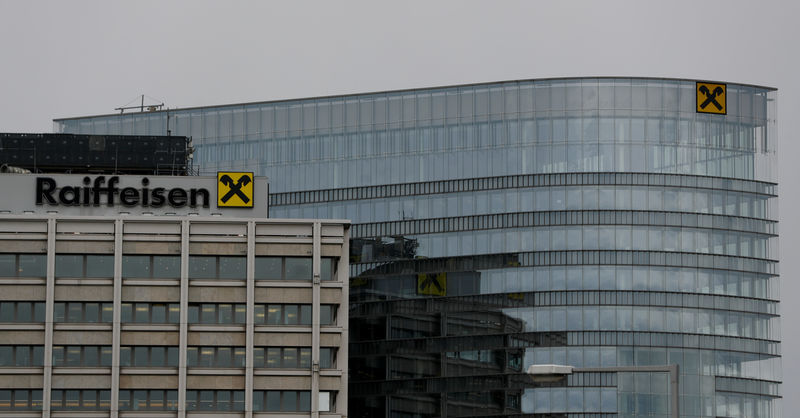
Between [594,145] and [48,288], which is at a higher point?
[594,145]

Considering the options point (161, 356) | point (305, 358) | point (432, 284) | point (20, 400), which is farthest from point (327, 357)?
point (432, 284)

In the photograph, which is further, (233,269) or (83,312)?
(233,269)

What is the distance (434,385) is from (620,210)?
71.0 feet

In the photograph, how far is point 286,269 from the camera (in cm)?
12744

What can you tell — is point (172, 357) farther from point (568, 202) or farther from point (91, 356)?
point (568, 202)

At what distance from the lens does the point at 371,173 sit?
157m

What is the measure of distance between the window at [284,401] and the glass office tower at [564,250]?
81.4 ft

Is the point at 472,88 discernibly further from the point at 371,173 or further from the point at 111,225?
the point at 111,225

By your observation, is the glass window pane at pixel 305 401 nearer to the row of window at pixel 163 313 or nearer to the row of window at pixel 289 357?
the row of window at pixel 289 357

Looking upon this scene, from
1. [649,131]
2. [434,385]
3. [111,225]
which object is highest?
[649,131]

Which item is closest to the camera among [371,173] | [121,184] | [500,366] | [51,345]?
[51,345]

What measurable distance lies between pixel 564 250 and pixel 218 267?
114 ft

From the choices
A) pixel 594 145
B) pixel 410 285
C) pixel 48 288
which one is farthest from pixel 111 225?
pixel 594 145

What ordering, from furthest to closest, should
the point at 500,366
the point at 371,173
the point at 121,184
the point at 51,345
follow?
the point at 371,173 → the point at 500,366 → the point at 121,184 → the point at 51,345
